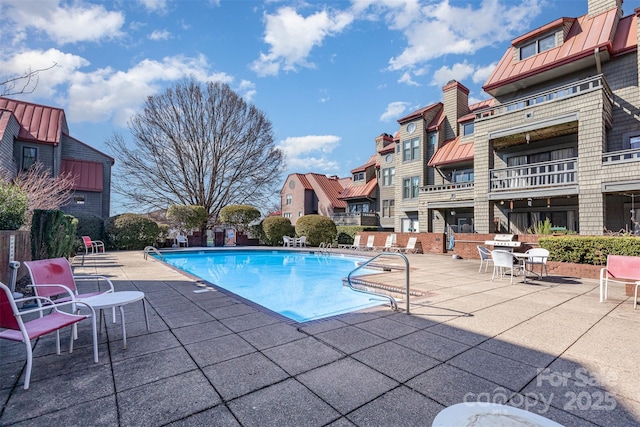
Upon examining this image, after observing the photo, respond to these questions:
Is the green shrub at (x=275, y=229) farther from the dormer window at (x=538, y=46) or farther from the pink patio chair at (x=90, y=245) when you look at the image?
the dormer window at (x=538, y=46)

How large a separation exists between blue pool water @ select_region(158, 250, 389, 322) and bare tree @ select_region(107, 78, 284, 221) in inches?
317

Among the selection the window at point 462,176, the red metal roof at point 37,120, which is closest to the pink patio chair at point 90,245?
the red metal roof at point 37,120

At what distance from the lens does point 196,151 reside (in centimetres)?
2456

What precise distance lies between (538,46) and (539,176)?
23.8 feet

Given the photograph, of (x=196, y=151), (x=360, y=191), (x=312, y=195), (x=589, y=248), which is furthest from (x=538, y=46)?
(x=196, y=151)

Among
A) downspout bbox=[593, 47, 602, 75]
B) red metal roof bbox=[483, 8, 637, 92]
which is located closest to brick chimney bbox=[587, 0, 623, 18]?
red metal roof bbox=[483, 8, 637, 92]

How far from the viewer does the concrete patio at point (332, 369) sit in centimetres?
239

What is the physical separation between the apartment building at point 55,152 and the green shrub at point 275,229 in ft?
38.5

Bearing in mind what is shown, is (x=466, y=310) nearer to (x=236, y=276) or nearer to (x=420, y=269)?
(x=420, y=269)

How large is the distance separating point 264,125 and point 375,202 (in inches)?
471

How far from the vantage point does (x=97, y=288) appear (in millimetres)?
6941

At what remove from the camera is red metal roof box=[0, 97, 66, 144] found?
64.8ft

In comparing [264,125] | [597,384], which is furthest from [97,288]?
[264,125]

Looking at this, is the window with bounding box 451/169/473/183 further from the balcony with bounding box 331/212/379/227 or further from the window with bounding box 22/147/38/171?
the window with bounding box 22/147/38/171
